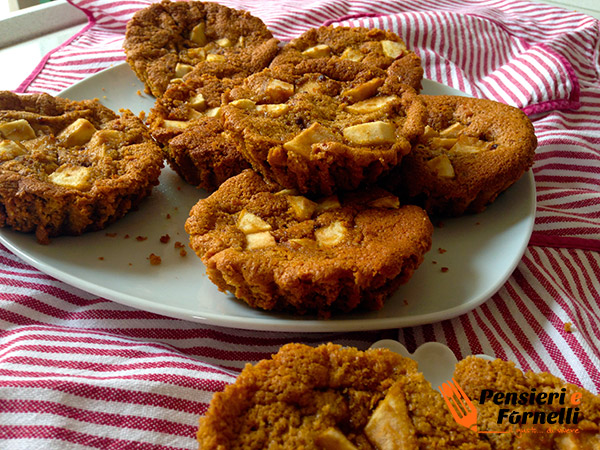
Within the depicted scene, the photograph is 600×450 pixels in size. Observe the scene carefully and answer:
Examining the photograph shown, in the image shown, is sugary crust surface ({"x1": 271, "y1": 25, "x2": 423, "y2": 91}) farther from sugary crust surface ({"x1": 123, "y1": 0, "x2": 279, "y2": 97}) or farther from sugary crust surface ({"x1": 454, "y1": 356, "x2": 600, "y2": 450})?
sugary crust surface ({"x1": 454, "y1": 356, "x2": 600, "y2": 450})

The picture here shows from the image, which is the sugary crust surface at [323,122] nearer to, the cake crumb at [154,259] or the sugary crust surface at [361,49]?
the sugary crust surface at [361,49]

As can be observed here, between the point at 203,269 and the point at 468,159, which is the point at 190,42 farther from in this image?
the point at 468,159

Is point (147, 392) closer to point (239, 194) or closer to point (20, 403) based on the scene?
point (20, 403)

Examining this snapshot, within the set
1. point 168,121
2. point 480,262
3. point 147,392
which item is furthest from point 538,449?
point 168,121

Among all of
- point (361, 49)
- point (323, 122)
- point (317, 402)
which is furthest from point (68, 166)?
point (361, 49)

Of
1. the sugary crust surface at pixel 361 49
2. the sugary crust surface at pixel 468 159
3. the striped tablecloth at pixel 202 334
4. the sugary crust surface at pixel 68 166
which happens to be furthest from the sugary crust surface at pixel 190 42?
the sugary crust surface at pixel 468 159
